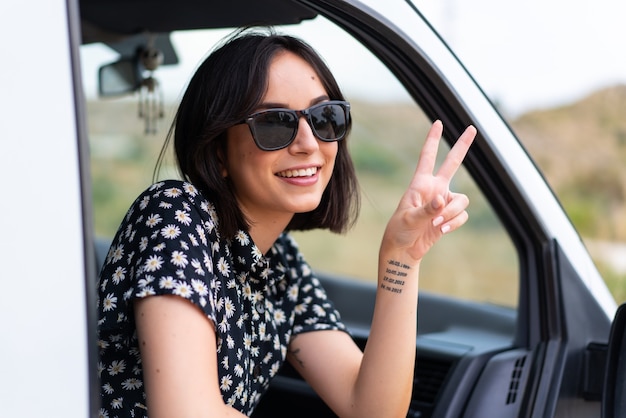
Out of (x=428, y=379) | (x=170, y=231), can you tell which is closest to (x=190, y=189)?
(x=170, y=231)

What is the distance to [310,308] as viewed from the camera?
2232 mm

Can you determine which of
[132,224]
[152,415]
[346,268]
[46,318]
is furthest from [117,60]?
[346,268]

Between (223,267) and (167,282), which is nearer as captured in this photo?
(167,282)

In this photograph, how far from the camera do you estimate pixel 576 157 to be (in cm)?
1272

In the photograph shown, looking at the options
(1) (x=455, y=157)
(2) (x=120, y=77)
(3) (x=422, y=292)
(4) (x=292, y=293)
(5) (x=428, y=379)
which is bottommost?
(5) (x=428, y=379)

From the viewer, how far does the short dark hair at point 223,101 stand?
1820mm

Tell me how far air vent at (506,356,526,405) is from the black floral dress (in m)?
0.58

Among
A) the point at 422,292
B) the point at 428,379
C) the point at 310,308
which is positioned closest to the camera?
the point at 310,308

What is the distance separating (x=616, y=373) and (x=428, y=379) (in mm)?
681

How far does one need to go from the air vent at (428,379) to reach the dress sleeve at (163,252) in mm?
1003

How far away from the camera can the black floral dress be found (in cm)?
158

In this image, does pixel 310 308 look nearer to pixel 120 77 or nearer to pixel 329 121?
pixel 329 121

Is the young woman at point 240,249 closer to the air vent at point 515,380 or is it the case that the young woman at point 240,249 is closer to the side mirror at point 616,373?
the air vent at point 515,380

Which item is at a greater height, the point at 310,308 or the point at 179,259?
the point at 179,259
